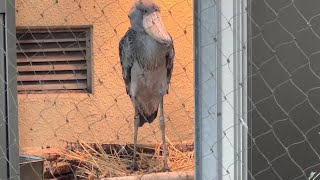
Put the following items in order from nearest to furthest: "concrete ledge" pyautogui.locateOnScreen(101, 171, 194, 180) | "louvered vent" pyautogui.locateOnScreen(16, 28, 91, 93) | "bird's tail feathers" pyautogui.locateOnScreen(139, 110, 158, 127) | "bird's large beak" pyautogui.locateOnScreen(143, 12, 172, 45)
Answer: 1. "concrete ledge" pyautogui.locateOnScreen(101, 171, 194, 180)
2. "bird's large beak" pyautogui.locateOnScreen(143, 12, 172, 45)
3. "bird's tail feathers" pyautogui.locateOnScreen(139, 110, 158, 127)
4. "louvered vent" pyautogui.locateOnScreen(16, 28, 91, 93)

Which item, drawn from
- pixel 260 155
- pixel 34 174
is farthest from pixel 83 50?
pixel 260 155

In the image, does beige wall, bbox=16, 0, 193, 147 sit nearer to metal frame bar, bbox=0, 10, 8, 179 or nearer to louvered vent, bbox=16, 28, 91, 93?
louvered vent, bbox=16, 28, 91, 93

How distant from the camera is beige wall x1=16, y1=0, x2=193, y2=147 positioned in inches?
108

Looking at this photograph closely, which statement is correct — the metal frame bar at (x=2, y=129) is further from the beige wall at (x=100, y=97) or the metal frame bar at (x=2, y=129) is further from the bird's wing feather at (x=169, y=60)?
the beige wall at (x=100, y=97)

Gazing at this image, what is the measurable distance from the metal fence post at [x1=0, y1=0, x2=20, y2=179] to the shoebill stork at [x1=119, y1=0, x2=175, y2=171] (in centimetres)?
53

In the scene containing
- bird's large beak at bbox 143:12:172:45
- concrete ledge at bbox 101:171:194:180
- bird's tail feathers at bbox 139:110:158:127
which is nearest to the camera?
concrete ledge at bbox 101:171:194:180

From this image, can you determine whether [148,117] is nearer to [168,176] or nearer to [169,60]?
Result: [169,60]

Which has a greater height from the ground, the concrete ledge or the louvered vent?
the louvered vent

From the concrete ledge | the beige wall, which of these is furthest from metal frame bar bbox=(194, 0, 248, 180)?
the beige wall

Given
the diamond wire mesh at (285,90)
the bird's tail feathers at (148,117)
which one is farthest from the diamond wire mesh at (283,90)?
the bird's tail feathers at (148,117)

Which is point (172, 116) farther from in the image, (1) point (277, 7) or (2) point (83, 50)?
(1) point (277, 7)

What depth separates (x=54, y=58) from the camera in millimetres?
2744

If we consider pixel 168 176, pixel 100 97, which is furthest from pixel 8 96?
pixel 100 97

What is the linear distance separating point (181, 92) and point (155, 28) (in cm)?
60
